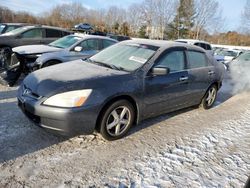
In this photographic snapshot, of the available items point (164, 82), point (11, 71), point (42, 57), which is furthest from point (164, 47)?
point (11, 71)

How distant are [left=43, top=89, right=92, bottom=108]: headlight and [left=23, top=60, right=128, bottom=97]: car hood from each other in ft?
0.23

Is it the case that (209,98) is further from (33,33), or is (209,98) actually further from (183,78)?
(33,33)

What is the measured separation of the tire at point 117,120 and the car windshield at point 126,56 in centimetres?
65

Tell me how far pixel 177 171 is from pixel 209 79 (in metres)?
2.93

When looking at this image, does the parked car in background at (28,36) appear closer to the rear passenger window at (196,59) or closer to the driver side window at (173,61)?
the rear passenger window at (196,59)

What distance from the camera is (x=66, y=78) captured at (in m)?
3.78

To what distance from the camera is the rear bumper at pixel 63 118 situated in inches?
133

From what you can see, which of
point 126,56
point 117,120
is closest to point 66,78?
point 117,120

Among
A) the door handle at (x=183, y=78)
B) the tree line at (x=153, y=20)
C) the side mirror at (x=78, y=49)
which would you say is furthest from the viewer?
the tree line at (x=153, y=20)

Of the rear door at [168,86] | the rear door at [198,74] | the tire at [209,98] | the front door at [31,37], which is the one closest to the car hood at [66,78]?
the rear door at [168,86]

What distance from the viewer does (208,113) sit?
5.71 m

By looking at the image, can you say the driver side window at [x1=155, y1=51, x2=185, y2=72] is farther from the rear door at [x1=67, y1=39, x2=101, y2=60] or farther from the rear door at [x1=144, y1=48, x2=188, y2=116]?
the rear door at [x1=67, y1=39, x2=101, y2=60]

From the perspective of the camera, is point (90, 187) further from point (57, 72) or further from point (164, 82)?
point (164, 82)

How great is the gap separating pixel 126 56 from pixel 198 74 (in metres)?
1.63
